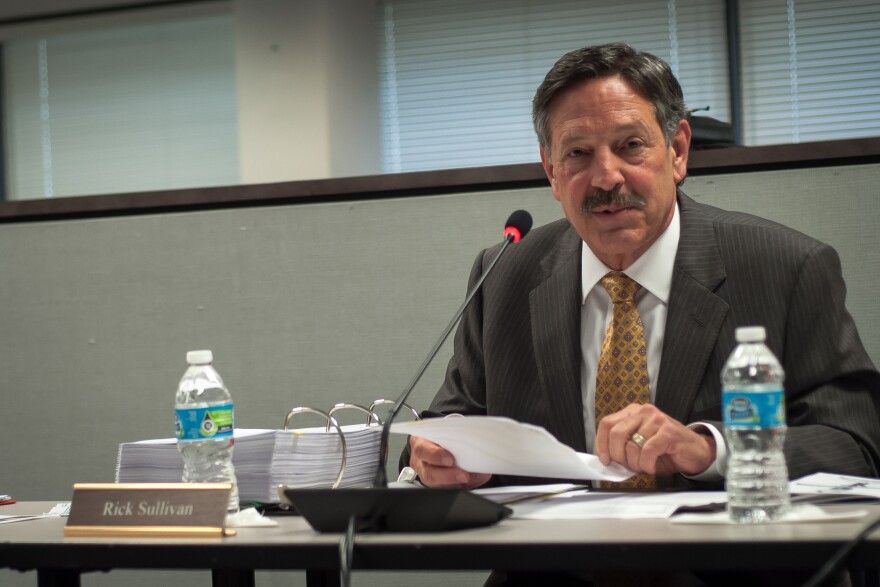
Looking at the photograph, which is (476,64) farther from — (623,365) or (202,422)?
(202,422)

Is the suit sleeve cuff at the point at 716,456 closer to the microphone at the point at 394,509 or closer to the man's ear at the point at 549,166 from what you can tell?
the microphone at the point at 394,509

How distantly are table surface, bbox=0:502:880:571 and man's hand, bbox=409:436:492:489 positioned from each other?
0.22m

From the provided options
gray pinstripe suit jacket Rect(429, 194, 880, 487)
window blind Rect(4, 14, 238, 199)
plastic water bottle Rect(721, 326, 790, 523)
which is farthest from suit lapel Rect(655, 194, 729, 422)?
window blind Rect(4, 14, 238, 199)

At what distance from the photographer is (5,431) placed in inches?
87.9

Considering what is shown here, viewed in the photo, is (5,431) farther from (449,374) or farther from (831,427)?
(831,427)

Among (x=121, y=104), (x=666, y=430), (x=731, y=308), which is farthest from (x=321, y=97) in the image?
(x=666, y=430)

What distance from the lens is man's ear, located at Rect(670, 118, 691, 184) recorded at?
1.59 meters

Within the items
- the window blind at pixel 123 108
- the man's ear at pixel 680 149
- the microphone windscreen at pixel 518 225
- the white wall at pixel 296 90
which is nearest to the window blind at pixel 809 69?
the white wall at pixel 296 90

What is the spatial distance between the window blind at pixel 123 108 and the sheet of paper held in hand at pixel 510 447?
3.75m

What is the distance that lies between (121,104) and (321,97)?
48.7 inches

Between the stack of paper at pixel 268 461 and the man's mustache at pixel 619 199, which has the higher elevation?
the man's mustache at pixel 619 199

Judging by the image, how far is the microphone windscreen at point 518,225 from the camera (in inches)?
51.9

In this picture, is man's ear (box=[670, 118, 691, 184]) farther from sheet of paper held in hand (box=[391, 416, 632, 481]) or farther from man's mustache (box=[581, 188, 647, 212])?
sheet of paper held in hand (box=[391, 416, 632, 481])

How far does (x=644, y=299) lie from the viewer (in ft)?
4.86
